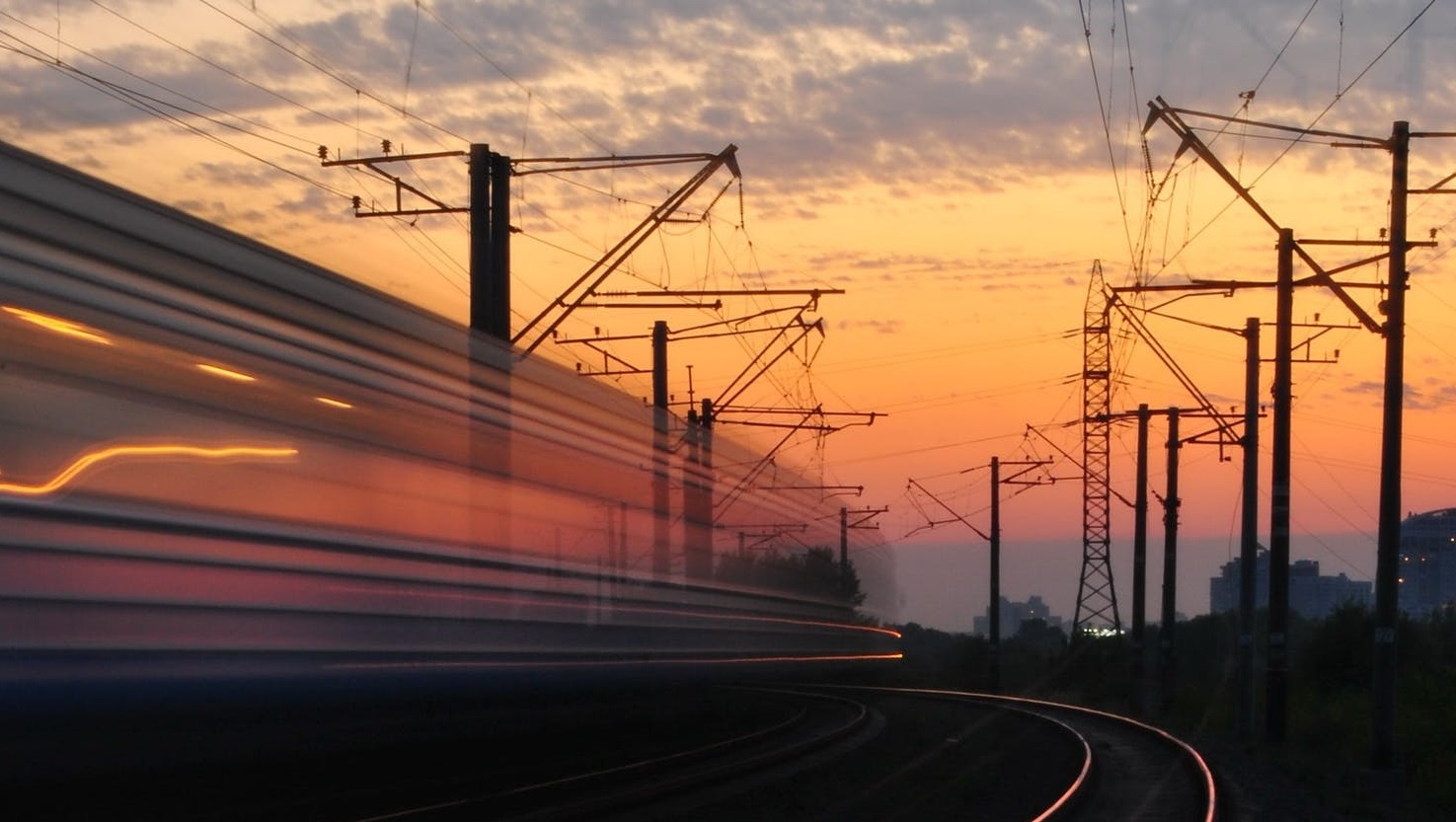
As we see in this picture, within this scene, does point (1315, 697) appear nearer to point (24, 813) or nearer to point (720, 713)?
point (720, 713)

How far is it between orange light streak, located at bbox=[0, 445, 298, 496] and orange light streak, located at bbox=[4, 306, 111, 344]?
0.41 m

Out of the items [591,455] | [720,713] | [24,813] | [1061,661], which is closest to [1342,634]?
[1061,661]

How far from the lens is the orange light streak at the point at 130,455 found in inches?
220

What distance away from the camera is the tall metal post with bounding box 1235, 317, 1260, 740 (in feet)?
104

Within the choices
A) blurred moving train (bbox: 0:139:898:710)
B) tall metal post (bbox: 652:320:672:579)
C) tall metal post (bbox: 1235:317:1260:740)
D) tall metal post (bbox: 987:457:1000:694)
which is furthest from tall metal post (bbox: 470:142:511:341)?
tall metal post (bbox: 987:457:1000:694)

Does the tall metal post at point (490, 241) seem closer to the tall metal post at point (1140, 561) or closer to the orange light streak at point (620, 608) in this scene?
the orange light streak at point (620, 608)

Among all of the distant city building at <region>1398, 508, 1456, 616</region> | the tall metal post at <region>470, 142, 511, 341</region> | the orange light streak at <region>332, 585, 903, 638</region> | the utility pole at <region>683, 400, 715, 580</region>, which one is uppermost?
the distant city building at <region>1398, 508, 1456, 616</region>

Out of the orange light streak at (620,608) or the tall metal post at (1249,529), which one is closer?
the orange light streak at (620,608)

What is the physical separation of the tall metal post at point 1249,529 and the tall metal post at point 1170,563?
1102 centimetres

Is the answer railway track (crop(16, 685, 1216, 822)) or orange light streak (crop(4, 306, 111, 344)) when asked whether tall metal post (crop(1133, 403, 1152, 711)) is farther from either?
orange light streak (crop(4, 306, 111, 344))

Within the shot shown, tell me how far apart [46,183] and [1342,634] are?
188 ft

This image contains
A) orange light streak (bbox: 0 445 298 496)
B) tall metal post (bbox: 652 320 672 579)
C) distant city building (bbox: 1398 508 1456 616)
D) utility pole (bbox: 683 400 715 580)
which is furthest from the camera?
distant city building (bbox: 1398 508 1456 616)

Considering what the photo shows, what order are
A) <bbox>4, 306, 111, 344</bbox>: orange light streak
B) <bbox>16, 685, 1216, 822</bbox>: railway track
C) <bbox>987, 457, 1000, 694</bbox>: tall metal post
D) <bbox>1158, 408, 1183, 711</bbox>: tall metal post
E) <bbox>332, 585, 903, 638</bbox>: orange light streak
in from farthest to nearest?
<bbox>987, 457, 1000, 694</bbox>: tall metal post < <bbox>1158, 408, 1183, 711</bbox>: tall metal post < <bbox>16, 685, 1216, 822</bbox>: railway track < <bbox>332, 585, 903, 638</bbox>: orange light streak < <bbox>4, 306, 111, 344</bbox>: orange light streak

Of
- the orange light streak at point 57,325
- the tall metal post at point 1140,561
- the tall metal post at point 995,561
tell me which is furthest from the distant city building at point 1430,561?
the orange light streak at point 57,325
